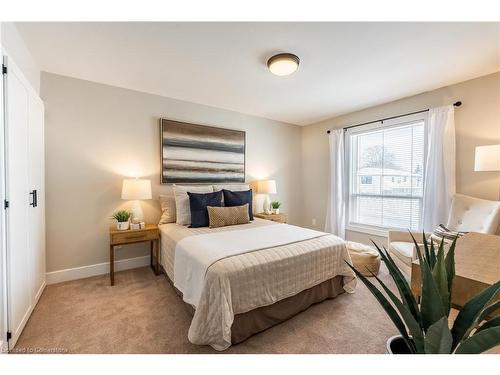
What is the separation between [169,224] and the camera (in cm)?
289

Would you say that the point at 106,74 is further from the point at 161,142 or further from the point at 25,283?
the point at 25,283

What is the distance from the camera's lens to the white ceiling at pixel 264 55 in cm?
180

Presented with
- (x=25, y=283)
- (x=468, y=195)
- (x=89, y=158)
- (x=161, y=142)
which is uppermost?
(x=161, y=142)

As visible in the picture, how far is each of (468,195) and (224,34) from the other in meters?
3.32

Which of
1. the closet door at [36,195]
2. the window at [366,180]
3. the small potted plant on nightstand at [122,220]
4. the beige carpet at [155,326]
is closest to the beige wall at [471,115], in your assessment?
the window at [366,180]

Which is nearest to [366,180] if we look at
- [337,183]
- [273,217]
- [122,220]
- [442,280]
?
[337,183]

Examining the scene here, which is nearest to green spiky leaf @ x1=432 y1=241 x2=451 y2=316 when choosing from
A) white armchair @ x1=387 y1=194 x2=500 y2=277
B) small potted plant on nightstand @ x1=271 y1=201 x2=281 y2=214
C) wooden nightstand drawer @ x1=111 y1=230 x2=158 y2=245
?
white armchair @ x1=387 y1=194 x2=500 y2=277

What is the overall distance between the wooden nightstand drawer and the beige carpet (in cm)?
53

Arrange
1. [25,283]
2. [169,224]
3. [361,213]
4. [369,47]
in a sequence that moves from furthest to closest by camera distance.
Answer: [361,213] < [169,224] < [369,47] < [25,283]

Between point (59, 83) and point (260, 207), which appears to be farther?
point (260, 207)

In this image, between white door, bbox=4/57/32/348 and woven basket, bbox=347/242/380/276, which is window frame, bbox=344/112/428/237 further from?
white door, bbox=4/57/32/348

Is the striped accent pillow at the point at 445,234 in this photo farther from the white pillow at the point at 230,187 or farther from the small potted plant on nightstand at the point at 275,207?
the white pillow at the point at 230,187

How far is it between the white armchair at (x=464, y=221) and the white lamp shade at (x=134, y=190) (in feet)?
9.88

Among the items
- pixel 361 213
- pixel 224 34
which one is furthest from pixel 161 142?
pixel 361 213
